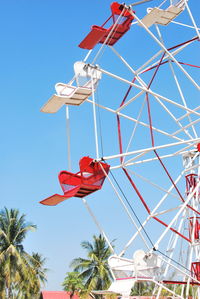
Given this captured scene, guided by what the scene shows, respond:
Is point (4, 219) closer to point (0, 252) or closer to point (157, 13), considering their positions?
point (0, 252)

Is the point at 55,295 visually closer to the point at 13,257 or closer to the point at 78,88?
the point at 13,257

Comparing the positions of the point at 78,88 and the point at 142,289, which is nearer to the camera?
the point at 78,88

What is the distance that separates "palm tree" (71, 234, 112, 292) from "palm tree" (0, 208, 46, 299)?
7112 mm

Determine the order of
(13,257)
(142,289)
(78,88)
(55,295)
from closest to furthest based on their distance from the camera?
(78,88) < (13,257) < (55,295) < (142,289)

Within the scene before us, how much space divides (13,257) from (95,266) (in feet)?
32.7

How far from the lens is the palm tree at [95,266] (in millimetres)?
42062

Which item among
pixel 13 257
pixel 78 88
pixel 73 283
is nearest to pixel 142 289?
pixel 73 283

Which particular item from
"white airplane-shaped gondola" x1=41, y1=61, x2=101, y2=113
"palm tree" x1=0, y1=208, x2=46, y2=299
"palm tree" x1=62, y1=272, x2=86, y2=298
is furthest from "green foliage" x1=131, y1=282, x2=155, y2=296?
"white airplane-shaped gondola" x1=41, y1=61, x2=101, y2=113

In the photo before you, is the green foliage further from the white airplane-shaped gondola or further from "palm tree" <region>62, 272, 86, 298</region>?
the white airplane-shaped gondola

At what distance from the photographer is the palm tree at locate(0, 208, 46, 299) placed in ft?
113

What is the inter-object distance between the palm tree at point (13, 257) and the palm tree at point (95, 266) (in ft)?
23.3

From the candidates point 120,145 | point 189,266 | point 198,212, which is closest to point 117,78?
point 120,145

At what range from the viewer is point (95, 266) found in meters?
43.6

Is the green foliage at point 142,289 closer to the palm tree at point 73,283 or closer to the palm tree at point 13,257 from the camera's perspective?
the palm tree at point 73,283
